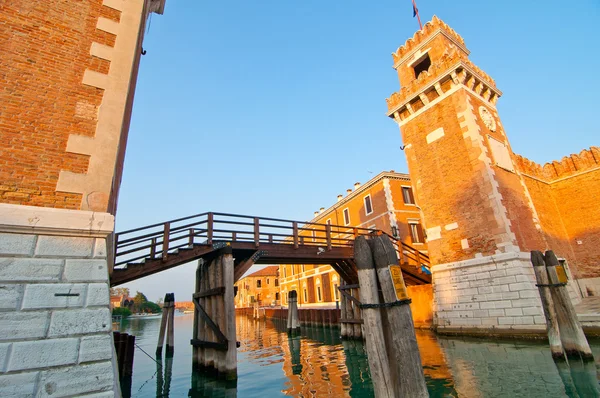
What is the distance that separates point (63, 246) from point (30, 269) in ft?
1.31

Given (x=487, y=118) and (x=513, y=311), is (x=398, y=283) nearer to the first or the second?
(x=513, y=311)

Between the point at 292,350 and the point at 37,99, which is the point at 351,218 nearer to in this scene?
the point at 292,350

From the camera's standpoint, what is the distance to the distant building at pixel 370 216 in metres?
23.2

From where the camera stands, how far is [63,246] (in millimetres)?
3799

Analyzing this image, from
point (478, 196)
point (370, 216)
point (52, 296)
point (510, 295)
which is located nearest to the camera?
point (52, 296)

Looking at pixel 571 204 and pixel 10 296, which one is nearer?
pixel 10 296

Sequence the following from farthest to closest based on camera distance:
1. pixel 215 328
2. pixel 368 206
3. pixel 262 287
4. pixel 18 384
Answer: pixel 262 287
pixel 368 206
pixel 215 328
pixel 18 384

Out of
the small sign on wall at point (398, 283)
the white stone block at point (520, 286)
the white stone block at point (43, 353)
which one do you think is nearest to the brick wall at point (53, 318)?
the white stone block at point (43, 353)

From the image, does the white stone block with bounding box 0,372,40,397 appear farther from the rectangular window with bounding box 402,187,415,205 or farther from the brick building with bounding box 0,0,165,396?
the rectangular window with bounding box 402,187,415,205

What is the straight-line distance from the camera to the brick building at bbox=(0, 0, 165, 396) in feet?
10.8

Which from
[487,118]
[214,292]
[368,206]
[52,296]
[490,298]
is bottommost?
[490,298]

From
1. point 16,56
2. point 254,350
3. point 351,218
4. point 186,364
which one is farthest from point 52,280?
point 351,218

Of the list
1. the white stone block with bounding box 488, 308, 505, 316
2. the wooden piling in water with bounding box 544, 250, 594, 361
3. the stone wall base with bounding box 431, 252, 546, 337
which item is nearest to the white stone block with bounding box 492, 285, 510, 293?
the stone wall base with bounding box 431, 252, 546, 337

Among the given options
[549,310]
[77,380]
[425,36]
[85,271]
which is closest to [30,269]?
[85,271]
